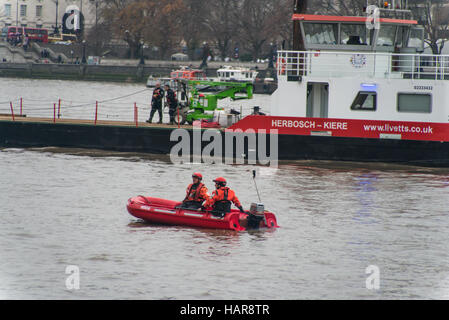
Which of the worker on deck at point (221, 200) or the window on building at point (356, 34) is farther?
the window on building at point (356, 34)

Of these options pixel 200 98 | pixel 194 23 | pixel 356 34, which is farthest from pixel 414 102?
pixel 194 23

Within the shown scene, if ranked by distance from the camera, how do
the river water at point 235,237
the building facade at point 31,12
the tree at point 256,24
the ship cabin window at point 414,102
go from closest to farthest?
the river water at point 235,237 → the ship cabin window at point 414,102 → the tree at point 256,24 → the building facade at point 31,12

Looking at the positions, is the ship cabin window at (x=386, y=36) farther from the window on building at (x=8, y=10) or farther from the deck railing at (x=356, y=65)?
the window on building at (x=8, y=10)

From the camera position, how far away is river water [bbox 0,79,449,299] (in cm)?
1648

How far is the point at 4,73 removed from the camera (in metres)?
97.9

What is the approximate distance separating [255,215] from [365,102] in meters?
10.8

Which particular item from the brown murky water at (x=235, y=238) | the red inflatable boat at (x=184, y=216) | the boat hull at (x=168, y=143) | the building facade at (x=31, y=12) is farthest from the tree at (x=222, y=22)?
the red inflatable boat at (x=184, y=216)

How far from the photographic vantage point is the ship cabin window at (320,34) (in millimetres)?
30312

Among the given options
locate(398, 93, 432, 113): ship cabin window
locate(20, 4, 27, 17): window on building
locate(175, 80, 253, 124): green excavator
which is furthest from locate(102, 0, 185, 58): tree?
locate(398, 93, 432, 113): ship cabin window

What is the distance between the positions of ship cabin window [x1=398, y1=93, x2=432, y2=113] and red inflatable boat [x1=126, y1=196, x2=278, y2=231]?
10261mm

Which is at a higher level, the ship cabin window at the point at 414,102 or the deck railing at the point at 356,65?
the deck railing at the point at 356,65

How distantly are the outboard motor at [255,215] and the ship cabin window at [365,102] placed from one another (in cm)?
1034
